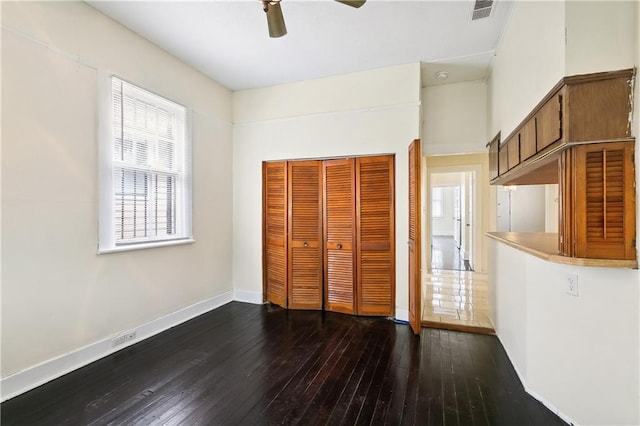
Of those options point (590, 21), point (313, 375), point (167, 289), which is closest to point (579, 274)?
point (590, 21)

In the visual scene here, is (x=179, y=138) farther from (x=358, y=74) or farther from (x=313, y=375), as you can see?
(x=313, y=375)

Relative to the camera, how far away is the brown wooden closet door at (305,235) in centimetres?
397

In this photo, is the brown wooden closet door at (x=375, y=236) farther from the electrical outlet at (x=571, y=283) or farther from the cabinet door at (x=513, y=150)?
the electrical outlet at (x=571, y=283)

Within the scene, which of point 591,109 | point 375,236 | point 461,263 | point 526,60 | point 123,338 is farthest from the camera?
point 461,263

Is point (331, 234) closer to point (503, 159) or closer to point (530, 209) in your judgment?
point (503, 159)

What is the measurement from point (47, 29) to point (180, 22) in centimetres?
100

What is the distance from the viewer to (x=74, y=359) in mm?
2445

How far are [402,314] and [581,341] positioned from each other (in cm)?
195

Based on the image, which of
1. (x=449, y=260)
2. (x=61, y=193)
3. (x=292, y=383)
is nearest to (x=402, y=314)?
(x=292, y=383)

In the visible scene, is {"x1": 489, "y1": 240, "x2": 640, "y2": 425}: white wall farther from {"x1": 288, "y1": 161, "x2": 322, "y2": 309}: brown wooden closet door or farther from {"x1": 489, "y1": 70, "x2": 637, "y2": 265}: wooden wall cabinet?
{"x1": 288, "y1": 161, "x2": 322, "y2": 309}: brown wooden closet door

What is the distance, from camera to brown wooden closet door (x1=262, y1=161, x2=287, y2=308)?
13.4ft

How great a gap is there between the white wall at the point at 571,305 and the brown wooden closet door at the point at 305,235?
2.23 m

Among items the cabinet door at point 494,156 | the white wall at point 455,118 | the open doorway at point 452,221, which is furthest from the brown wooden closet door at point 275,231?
the open doorway at point 452,221

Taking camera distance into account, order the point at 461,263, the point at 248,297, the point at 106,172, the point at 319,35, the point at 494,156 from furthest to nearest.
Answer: the point at 461,263 → the point at 248,297 → the point at 494,156 → the point at 319,35 → the point at 106,172
